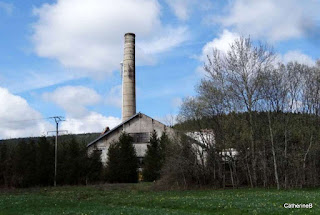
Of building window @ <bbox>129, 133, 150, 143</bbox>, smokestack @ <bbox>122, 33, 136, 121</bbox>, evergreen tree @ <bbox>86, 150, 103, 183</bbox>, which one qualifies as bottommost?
evergreen tree @ <bbox>86, 150, 103, 183</bbox>

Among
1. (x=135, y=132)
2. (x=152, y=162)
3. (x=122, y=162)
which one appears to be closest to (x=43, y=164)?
(x=122, y=162)

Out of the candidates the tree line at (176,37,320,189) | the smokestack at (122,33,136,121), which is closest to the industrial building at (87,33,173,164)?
the smokestack at (122,33,136,121)

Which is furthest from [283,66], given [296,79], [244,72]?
[244,72]

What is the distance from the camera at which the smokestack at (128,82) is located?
5397 centimetres

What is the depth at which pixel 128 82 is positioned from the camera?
54.4 metres

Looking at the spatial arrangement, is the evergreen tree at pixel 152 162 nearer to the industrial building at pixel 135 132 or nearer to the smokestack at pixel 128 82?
the industrial building at pixel 135 132

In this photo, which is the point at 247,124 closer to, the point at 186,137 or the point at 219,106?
the point at 219,106

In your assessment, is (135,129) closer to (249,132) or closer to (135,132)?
(135,132)

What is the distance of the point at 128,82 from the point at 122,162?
13933 millimetres

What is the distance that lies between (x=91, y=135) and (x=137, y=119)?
27.4m

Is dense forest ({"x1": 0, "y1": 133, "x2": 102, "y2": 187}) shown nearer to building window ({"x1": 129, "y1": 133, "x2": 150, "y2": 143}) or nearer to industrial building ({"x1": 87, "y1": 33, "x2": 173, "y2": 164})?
industrial building ({"x1": 87, "y1": 33, "x2": 173, "y2": 164})

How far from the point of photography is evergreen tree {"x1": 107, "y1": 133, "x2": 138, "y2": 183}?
1774 inches

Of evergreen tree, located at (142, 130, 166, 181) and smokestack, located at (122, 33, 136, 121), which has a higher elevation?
smokestack, located at (122, 33, 136, 121)

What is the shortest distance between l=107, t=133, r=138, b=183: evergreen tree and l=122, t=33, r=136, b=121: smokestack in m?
7.21
